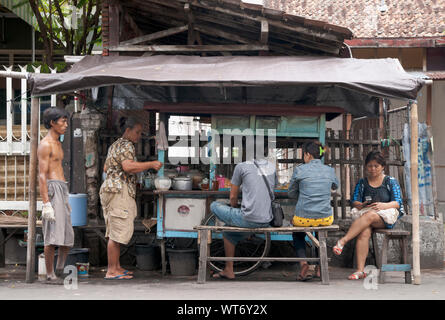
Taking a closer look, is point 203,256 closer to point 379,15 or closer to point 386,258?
point 386,258

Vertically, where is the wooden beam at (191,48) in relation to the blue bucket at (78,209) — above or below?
above

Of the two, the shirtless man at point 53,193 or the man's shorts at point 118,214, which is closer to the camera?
the shirtless man at point 53,193

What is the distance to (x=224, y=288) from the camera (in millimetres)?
7023

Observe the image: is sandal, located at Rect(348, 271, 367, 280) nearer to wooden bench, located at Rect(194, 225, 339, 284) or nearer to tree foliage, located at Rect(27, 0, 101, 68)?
wooden bench, located at Rect(194, 225, 339, 284)

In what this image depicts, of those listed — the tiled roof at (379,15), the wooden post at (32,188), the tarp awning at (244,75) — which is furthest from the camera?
the tiled roof at (379,15)

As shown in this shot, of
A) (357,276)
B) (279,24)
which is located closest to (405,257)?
(357,276)

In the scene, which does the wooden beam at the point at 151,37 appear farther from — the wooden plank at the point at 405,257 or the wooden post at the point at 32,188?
the wooden plank at the point at 405,257

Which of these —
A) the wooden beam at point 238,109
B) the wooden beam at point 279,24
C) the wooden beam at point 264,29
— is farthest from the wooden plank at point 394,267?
the wooden beam at point 264,29

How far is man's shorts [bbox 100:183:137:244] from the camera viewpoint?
25.1 ft

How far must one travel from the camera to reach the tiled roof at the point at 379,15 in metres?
14.9

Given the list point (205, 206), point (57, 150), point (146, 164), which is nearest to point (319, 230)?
point (205, 206)

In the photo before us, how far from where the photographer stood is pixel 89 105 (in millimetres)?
9164

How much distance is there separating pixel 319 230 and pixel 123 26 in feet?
15.3

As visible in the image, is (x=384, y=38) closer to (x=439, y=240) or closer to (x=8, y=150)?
(x=439, y=240)
